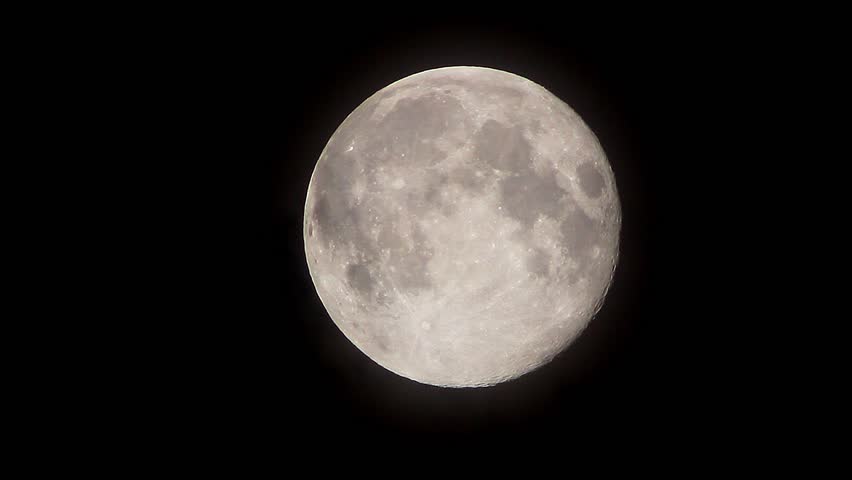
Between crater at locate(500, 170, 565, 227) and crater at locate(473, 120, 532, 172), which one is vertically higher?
crater at locate(473, 120, 532, 172)

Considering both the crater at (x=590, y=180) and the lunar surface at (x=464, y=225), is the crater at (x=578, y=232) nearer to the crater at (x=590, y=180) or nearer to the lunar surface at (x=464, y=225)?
the lunar surface at (x=464, y=225)

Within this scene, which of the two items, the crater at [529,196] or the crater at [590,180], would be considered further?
the crater at [590,180]

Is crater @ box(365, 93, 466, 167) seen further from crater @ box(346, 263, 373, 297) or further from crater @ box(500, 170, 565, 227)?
crater @ box(346, 263, 373, 297)

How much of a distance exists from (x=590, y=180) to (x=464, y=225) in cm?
82

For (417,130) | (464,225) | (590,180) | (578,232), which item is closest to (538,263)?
(578,232)

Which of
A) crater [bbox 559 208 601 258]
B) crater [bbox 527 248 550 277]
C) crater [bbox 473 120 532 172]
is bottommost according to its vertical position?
crater [bbox 527 248 550 277]

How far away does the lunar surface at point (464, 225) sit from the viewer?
3.36 meters

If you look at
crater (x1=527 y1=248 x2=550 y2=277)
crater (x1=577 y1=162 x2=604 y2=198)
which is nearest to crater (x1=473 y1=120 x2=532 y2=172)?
crater (x1=577 y1=162 x2=604 y2=198)

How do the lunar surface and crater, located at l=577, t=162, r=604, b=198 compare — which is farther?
crater, located at l=577, t=162, r=604, b=198

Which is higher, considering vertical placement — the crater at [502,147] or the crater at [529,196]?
the crater at [502,147]

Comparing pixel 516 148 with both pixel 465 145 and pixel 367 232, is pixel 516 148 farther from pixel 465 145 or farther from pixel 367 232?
pixel 367 232

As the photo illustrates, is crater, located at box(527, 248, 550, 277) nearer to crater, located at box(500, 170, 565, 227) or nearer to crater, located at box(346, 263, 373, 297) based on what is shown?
crater, located at box(500, 170, 565, 227)

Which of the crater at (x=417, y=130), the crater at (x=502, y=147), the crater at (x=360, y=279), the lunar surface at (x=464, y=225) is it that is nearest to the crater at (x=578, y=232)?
the lunar surface at (x=464, y=225)

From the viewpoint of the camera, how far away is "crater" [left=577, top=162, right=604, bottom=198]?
3.58m
